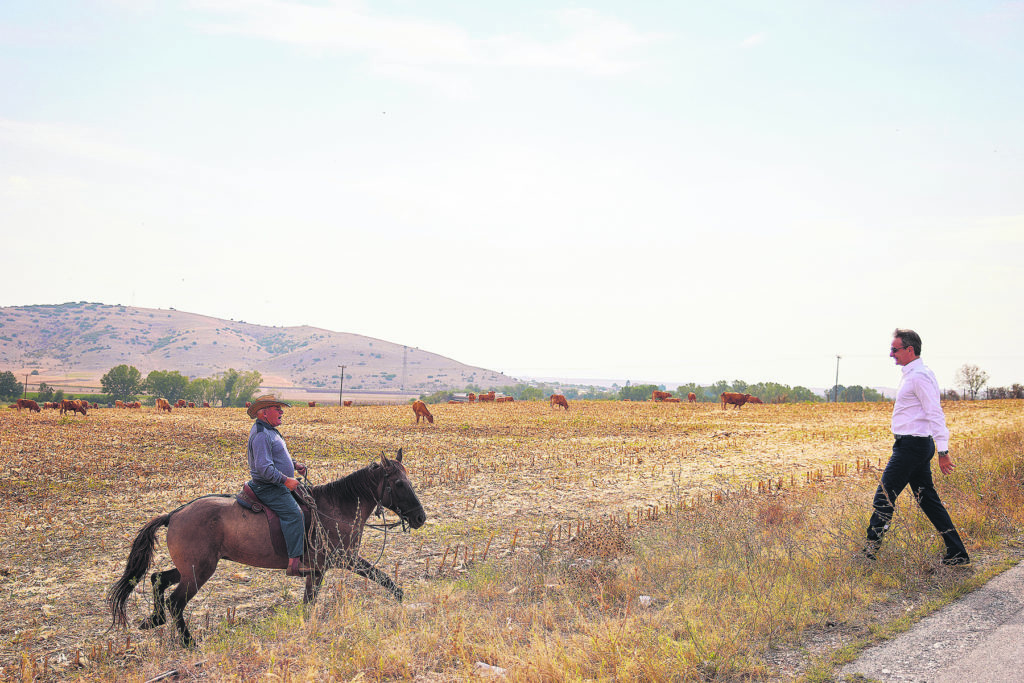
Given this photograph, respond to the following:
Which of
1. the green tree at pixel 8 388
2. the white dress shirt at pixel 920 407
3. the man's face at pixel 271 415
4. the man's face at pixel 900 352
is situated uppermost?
the man's face at pixel 900 352

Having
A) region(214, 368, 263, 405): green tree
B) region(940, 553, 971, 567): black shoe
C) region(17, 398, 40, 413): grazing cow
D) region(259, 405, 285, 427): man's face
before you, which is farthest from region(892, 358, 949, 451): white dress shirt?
region(214, 368, 263, 405): green tree

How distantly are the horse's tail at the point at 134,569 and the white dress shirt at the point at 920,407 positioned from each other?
8.98 metres

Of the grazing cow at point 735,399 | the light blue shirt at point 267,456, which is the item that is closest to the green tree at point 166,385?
the grazing cow at point 735,399

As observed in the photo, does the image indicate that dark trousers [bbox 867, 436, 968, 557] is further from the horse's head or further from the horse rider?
the horse rider

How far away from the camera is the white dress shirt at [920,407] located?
25.3ft

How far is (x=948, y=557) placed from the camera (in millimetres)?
7609

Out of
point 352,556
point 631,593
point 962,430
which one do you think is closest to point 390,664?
point 352,556

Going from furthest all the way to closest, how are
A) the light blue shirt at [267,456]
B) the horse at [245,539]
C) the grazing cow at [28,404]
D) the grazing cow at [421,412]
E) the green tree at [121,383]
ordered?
1. the green tree at [121,383]
2. the grazing cow at [28,404]
3. the grazing cow at [421,412]
4. the light blue shirt at [267,456]
5. the horse at [245,539]

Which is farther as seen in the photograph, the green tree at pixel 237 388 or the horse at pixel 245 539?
the green tree at pixel 237 388

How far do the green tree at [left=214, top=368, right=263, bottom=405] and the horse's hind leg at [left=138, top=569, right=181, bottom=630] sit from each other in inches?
5477

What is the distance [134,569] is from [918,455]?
9481mm

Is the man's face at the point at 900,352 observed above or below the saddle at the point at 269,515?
above

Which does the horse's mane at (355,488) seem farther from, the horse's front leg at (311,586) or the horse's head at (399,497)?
the horse's front leg at (311,586)

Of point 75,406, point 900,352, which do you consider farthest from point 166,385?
point 900,352
